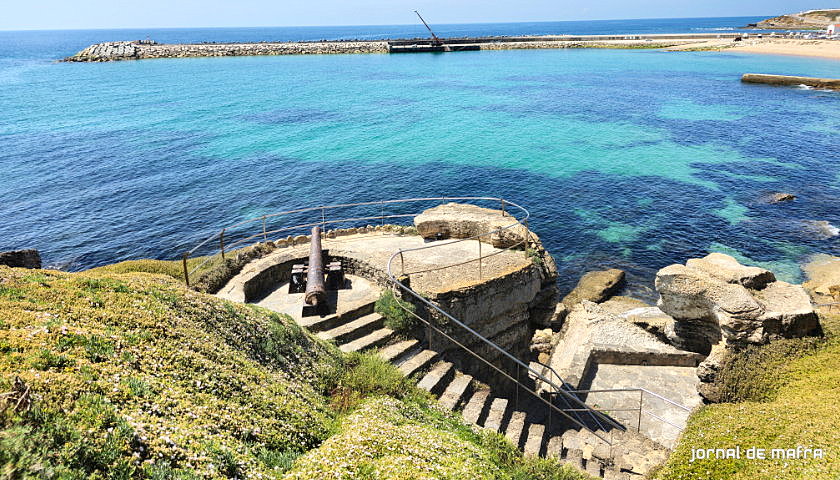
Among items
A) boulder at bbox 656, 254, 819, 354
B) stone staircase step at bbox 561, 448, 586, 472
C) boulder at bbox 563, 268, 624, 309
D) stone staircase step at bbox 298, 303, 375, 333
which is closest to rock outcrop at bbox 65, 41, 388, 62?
boulder at bbox 563, 268, 624, 309

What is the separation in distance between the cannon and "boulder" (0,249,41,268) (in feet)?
22.1

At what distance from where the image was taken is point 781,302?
1227 centimetres

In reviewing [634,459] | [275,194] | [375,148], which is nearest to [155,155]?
[275,194]

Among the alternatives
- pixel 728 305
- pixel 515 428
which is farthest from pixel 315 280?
pixel 728 305

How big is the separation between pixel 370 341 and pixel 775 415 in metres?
8.64

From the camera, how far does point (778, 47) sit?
102625 millimetres

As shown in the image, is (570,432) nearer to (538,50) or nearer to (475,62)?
(475,62)

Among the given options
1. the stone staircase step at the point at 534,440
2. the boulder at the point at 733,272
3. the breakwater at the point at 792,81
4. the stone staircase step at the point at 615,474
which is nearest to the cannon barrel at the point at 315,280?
the stone staircase step at the point at 534,440

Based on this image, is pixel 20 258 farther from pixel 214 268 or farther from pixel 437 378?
pixel 437 378

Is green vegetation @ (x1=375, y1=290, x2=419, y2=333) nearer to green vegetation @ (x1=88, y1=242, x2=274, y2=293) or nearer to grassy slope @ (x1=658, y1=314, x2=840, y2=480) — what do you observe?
green vegetation @ (x1=88, y1=242, x2=274, y2=293)

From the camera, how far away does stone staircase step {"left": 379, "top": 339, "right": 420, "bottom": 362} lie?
12.1 m

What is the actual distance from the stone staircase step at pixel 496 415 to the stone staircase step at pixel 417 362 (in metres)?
1.95

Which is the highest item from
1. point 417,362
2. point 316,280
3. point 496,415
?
point 316,280

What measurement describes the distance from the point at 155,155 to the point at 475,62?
78696 millimetres
